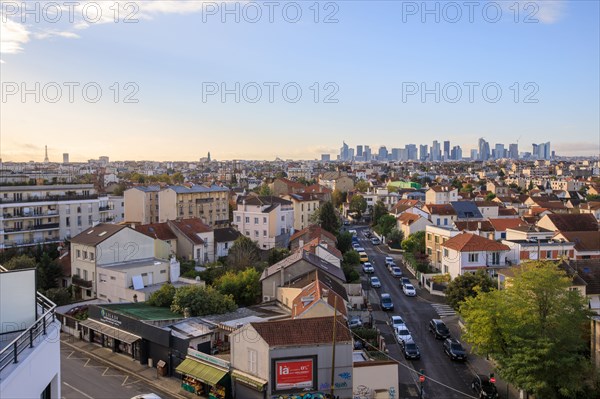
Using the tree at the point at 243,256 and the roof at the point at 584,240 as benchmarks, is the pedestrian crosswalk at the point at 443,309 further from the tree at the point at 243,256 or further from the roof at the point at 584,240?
the tree at the point at 243,256

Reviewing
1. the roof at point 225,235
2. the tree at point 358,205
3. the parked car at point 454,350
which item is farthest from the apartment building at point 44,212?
the tree at point 358,205

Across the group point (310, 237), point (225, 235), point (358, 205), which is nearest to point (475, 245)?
point (310, 237)

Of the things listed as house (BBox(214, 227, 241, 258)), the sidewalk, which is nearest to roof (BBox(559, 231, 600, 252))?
house (BBox(214, 227, 241, 258))

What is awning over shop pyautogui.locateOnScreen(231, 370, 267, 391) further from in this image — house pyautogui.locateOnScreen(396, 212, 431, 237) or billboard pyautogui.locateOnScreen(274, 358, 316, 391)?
house pyautogui.locateOnScreen(396, 212, 431, 237)

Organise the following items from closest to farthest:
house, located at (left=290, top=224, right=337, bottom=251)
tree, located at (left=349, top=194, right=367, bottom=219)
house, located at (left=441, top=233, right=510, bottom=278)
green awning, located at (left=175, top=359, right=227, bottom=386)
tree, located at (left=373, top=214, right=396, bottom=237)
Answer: green awning, located at (left=175, top=359, right=227, bottom=386) → house, located at (left=441, top=233, right=510, bottom=278) → house, located at (left=290, top=224, right=337, bottom=251) → tree, located at (left=373, top=214, right=396, bottom=237) → tree, located at (left=349, top=194, right=367, bottom=219)

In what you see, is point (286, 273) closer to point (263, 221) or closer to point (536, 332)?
point (536, 332)
